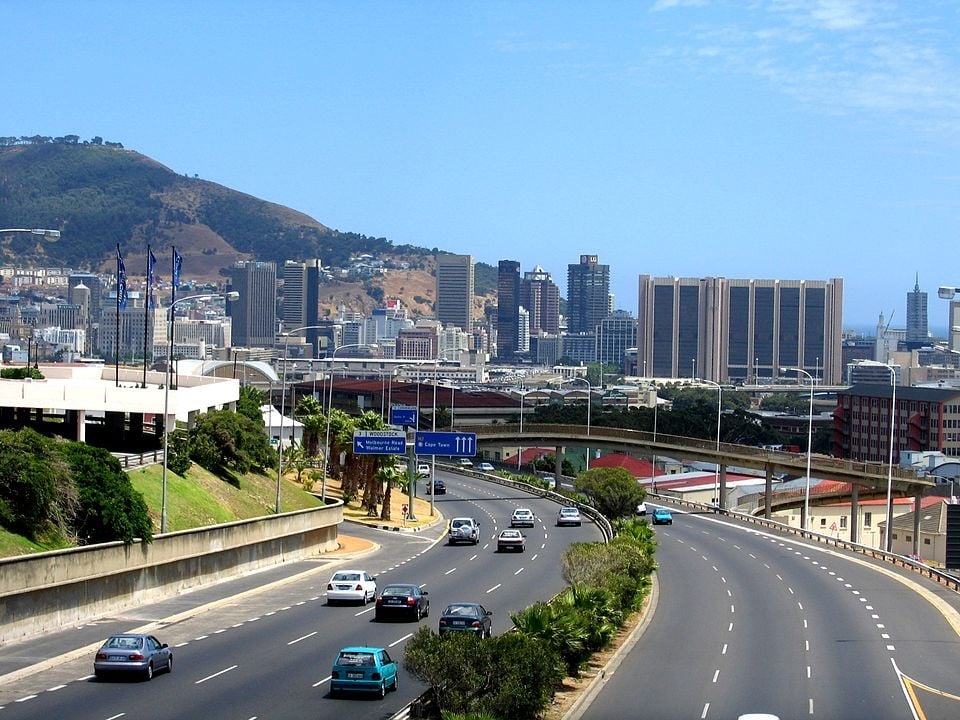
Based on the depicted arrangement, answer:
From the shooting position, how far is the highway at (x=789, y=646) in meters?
32.0

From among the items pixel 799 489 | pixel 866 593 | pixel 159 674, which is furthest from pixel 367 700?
pixel 799 489

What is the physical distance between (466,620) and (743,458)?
231ft

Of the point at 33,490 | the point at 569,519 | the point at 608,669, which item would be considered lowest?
the point at 569,519

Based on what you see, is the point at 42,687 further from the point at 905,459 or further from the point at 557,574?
the point at 905,459

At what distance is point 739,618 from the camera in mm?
46000

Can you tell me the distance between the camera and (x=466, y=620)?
123ft

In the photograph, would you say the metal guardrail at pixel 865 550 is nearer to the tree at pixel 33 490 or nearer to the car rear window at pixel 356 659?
the car rear window at pixel 356 659

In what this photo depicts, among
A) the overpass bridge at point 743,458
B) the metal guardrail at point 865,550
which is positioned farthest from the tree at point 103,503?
the overpass bridge at point 743,458

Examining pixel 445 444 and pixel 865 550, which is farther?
pixel 445 444

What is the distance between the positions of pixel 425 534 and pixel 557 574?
20688 mm

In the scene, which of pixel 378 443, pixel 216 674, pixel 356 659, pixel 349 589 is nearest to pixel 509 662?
pixel 356 659

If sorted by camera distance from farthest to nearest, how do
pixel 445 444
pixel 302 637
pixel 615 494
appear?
pixel 445 444, pixel 615 494, pixel 302 637

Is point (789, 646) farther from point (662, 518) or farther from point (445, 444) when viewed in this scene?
point (445, 444)

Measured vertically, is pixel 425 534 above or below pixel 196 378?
below
